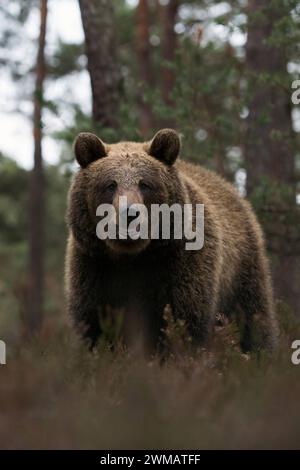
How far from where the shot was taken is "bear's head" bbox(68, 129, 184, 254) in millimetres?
6453

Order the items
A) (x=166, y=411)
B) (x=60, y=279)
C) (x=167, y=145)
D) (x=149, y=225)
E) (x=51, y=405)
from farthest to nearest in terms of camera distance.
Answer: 1. (x=60, y=279)
2. (x=167, y=145)
3. (x=149, y=225)
4. (x=51, y=405)
5. (x=166, y=411)

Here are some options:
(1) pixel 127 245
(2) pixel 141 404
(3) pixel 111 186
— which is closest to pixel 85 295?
(1) pixel 127 245

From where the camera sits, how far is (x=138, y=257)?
6.71m

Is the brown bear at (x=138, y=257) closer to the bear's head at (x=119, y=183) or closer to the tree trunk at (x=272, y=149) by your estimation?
the bear's head at (x=119, y=183)

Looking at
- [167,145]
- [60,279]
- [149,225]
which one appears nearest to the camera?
[149,225]

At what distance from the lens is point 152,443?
3574 mm

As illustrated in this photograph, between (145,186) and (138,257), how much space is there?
2.03 feet

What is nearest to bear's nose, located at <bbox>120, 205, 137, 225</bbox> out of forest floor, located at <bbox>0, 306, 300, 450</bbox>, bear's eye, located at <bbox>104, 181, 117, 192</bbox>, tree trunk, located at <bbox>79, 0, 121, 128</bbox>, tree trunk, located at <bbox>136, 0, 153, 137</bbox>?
bear's eye, located at <bbox>104, 181, 117, 192</bbox>

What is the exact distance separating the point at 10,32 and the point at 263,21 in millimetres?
13512

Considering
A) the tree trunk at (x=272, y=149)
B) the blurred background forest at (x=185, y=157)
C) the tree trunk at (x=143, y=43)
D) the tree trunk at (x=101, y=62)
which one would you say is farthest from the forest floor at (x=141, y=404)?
the tree trunk at (x=143, y=43)

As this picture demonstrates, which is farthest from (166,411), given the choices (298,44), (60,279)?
(60,279)

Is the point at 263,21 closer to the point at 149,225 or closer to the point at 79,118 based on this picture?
the point at 79,118

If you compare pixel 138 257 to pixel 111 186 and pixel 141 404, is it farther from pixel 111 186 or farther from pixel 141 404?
pixel 141 404

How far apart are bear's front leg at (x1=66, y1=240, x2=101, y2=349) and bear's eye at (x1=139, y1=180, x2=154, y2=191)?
0.82 metres
